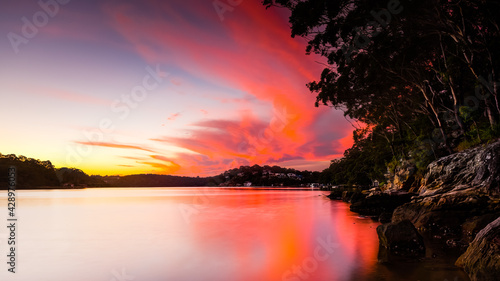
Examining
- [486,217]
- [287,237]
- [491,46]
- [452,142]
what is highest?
[491,46]

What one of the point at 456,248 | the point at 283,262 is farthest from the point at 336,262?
the point at 456,248

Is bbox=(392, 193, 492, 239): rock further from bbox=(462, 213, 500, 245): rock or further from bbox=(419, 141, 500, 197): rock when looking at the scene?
bbox=(419, 141, 500, 197): rock

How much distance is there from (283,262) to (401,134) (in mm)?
30491

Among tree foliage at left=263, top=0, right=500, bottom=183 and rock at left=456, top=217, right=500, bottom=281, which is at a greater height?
tree foliage at left=263, top=0, right=500, bottom=183

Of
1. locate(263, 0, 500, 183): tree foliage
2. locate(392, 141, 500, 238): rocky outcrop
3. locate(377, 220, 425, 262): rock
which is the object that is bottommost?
locate(377, 220, 425, 262): rock

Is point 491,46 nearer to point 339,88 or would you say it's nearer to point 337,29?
point 337,29

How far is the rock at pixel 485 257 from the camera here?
6.42 metres

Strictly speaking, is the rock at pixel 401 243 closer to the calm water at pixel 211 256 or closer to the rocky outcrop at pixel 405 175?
the calm water at pixel 211 256

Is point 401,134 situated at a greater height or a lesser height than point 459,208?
greater

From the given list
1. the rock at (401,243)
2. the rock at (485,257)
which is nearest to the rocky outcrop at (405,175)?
the rock at (401,243)

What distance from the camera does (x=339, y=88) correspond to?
79.6 ft

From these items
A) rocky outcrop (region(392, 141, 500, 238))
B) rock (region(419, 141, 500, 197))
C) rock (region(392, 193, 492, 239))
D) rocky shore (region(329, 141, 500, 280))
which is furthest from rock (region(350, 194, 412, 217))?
rock (region(392, 193, 492, 239))

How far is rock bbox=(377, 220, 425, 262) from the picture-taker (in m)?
9.91

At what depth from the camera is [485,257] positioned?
6773 mm
